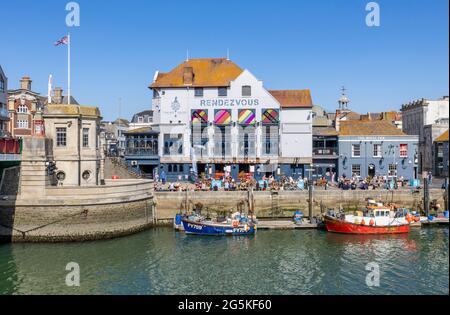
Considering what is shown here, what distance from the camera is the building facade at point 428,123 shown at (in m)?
71.7

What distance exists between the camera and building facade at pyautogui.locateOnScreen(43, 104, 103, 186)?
4047 cm

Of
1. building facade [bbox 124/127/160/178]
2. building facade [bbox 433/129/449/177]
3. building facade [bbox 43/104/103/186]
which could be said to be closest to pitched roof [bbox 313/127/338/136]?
building facade [bbox 433/129/449/177]

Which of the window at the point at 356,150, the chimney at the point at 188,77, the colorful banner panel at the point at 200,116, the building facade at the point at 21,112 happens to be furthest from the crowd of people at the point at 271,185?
the building facade at the point at 21,112

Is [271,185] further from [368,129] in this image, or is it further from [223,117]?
[368,129]

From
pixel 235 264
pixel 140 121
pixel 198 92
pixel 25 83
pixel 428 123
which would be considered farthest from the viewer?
pixel 140 121

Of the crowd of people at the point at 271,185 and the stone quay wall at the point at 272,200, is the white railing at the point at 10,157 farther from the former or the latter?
the crowd of people at the point at 271,185

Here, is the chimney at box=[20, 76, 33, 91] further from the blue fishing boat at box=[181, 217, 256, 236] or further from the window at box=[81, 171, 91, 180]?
the blue fishing boat at box=[181, 217, 256, 236]

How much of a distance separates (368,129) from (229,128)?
60.1ft

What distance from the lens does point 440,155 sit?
228ft

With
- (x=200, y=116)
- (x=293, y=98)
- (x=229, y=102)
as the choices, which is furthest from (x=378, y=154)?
(x=200, y=116)

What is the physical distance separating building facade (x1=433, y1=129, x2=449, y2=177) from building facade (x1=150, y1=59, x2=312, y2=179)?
22.5m

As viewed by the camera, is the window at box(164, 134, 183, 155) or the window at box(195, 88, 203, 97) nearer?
the window at box(195, 88, 203, 97)
